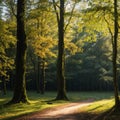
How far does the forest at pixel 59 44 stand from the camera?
20.3m

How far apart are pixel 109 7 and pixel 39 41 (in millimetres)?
20891

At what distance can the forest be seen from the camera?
20297mm

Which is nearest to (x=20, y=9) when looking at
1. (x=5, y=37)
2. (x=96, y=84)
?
(x=5, y=37)

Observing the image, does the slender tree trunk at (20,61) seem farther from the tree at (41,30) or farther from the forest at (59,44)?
the tree at (41,30)

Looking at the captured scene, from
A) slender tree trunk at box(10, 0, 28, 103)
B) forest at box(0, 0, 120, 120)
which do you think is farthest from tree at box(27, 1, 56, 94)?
slender tree trunk at box(10, 0, 28, 103)

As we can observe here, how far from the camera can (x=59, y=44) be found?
33562 mm

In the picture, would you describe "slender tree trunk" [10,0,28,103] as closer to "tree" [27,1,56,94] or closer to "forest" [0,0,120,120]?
"forest" [0,0,120,120]

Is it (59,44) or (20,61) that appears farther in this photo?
(59,44)

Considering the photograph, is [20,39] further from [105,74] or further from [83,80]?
[83,80]

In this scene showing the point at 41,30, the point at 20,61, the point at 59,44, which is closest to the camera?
the point at 20,61

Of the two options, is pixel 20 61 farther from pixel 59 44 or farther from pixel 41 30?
pixel 41 30

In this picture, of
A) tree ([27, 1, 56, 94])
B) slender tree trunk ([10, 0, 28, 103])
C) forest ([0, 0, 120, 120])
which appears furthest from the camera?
tree ([27, 1, 56, 94])

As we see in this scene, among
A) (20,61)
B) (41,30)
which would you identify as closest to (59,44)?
(20,61)

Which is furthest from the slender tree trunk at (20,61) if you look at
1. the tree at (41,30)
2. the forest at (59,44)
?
the tree at (41,30)
